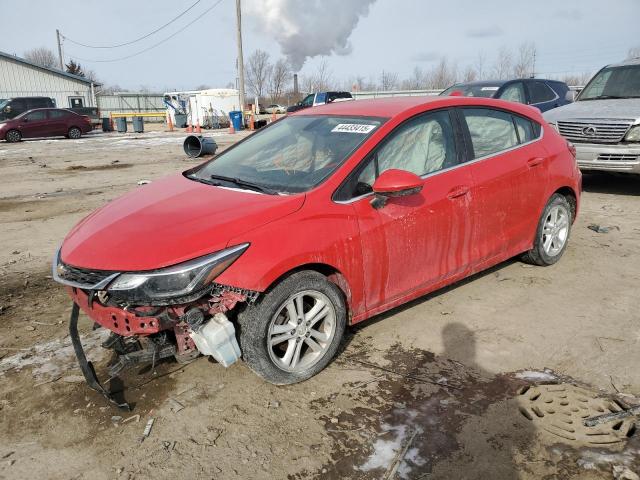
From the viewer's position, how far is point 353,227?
3209 mm

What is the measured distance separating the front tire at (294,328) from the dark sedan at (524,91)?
8.07 meters

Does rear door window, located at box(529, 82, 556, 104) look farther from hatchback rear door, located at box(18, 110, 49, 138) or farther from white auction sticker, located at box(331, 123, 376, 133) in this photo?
hatchback rear door, located at box(18, 110, 49, 138)

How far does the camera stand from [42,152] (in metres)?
18.1

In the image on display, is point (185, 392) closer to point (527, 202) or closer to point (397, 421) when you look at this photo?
point (397, 421)

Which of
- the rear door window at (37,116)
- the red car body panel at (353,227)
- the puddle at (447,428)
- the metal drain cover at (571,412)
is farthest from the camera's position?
the rear door window at (37,116)

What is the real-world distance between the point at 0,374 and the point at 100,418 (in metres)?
0.98

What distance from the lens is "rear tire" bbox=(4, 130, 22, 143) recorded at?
74.4ft

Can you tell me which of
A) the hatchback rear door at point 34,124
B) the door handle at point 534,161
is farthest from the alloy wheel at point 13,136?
the door handle at point 534,161

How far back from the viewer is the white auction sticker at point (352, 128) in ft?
11.7

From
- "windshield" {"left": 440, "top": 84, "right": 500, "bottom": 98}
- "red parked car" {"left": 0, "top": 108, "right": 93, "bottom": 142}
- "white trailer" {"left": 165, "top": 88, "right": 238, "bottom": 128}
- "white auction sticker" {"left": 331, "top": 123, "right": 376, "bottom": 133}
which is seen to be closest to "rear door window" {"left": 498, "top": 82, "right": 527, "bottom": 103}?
"windshield" {"left": 440, "top": 84, "right": 500, "bottom": 98}

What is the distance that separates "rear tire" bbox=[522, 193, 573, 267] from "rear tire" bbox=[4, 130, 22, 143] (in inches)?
956

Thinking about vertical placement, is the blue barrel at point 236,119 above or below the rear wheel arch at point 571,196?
below

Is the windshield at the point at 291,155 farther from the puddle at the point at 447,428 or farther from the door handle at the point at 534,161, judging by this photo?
the door handle at the point at 534,161

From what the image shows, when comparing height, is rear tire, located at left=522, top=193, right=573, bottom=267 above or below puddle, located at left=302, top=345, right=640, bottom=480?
above
